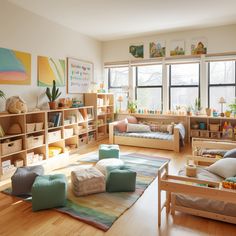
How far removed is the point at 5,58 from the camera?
140 inches

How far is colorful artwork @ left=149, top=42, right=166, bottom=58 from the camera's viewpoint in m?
5.58

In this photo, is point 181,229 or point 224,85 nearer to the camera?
point 181,229

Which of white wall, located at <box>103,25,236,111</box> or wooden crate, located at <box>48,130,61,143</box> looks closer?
wooden crate, located at <box>48,130,61,143</box>

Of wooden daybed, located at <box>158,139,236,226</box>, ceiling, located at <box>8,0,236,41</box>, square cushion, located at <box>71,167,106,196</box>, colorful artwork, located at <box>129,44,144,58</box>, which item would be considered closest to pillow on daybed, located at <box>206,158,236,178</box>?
wooden daybed, located at <box>158,139,236,226</box>

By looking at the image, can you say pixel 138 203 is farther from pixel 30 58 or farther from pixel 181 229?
pixel 30 58

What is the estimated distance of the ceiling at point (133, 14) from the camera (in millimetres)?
3650

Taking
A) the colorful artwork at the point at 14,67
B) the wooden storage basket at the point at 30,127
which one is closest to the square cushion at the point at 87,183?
the wooden storage basket at the point at 30,127

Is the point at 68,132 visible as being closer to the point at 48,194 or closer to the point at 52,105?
the point at 52,105

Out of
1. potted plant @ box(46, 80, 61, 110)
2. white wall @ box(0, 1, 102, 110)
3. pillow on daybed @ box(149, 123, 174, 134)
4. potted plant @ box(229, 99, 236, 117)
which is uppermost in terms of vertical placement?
white wall @ box(0, 1, 102, 110)

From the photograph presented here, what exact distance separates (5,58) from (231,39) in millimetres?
4635

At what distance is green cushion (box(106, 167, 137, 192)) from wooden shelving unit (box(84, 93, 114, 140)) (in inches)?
112

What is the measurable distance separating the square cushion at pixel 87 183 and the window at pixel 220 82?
3.73 metres

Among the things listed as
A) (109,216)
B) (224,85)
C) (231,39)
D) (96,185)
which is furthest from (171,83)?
(109,216)

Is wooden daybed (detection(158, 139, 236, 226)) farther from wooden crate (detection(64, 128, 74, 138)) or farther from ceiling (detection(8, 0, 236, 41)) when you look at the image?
ceiling (detection(8, 0, 236, 41))
